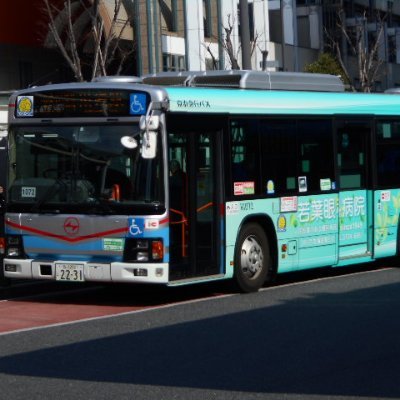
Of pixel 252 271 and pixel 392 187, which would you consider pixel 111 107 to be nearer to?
pixel 252 271

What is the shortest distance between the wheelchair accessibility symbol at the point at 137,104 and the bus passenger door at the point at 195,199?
403 mm

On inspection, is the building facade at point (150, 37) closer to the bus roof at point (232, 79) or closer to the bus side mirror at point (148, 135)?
the bus roof at point (232, 79)

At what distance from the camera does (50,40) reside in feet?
125

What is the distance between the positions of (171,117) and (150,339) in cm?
374

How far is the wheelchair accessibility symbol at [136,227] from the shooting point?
14.9m

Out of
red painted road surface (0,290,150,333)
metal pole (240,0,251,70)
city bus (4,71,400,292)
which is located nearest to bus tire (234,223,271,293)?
city bus (4,71,400,292)

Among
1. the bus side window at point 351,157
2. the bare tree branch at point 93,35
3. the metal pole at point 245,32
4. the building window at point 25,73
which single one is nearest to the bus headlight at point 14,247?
the bus side window at point 351,157

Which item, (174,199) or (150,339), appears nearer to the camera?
(150,339)

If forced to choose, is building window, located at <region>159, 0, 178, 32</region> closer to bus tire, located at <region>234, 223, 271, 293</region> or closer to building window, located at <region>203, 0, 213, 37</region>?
building window, located at <region>203, 0, 213, 37</region>

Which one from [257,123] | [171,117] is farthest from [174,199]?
[257,123]

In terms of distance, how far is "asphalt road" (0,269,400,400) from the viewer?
961cm

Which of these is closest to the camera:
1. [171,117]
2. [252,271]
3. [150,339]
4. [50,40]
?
[150,339]

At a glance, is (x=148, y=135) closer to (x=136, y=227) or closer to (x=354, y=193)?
(x=136, y=227)

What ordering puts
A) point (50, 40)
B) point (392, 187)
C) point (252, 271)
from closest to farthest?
1. point (252, 271)
2. point (392, 187)
3. point (50, 40)
